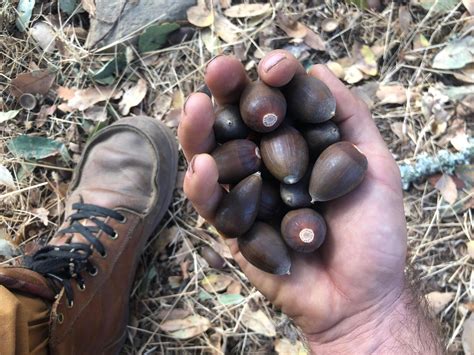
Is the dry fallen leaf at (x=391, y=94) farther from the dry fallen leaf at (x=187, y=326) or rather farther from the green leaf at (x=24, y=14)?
the green leaf at (x=24, y=14)

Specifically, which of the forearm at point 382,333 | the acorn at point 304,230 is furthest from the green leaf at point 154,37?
the forearm at point 382,333

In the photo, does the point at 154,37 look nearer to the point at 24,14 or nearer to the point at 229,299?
the point at 24,14

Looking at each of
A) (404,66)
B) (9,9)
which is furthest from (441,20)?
(9,9)

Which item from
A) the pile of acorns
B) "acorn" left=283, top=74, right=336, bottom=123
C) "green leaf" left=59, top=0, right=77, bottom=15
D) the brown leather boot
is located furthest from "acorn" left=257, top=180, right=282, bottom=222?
"green leaf" left=59, top=0, right=77, bottom=15

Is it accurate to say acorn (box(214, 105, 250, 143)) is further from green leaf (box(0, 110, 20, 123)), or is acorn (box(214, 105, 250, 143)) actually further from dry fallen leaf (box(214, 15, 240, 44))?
green leaf (box(0, 110, 20, 123))

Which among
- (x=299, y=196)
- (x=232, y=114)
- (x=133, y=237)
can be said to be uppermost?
(x=232, y=114)

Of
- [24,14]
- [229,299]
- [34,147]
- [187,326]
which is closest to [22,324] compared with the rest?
[187,326]

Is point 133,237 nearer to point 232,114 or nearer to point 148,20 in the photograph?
Answer: point 232,114
